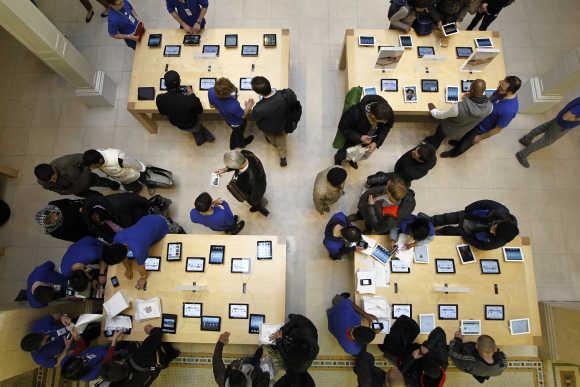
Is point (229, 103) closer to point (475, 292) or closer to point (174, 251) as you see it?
point (174, 251)

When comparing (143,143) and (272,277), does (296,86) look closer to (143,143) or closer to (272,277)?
(143,143)

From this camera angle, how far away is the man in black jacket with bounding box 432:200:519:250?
10.7ft

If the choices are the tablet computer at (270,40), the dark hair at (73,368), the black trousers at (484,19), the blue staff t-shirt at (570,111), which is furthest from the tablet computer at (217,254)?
the black trousers at (484,19)

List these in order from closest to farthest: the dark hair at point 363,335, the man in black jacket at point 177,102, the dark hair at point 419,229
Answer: the dark hair at point 363,335 → the dark hair at point 419,229 → the man in black jacket at point 177,102

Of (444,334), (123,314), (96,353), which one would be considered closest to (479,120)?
(444,334)

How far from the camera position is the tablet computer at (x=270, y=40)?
4.57 m

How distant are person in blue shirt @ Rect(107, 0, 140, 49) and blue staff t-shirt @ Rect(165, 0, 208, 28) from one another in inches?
20.1

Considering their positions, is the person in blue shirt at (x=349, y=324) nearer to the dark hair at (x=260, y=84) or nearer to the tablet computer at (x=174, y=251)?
the tablet computer at (x=174, y=251)

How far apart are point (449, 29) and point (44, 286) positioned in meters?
5.46

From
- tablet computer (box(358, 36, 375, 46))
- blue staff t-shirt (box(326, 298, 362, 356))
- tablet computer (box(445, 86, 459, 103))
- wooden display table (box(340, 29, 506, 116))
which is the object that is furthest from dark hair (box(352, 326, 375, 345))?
tablet computer (box(358, 36, 375, 46))

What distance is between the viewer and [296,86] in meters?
5.44

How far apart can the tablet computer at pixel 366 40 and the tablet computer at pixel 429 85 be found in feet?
2.77

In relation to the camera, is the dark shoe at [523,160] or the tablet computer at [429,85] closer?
the tablet computer at [429,85]

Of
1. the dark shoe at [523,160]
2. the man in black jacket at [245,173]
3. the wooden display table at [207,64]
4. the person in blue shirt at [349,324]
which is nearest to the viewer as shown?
the person in blue shirt at [349,324]
